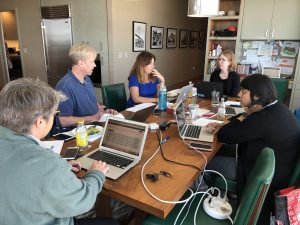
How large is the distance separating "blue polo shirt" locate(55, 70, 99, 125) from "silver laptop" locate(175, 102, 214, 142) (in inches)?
37.2

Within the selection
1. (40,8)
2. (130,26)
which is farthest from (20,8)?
(130,26)

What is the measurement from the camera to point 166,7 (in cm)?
599

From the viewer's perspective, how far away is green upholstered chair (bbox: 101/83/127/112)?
9.34 feet

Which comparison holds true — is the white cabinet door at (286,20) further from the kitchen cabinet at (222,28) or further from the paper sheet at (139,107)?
the paper sheet at (139,107)

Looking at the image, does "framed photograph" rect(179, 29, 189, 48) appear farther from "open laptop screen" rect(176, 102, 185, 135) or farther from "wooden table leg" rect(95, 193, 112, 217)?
"wooden table leg" rect(95, 193, 112, 217)

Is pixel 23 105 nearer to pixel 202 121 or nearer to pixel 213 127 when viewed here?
pixel 213 127

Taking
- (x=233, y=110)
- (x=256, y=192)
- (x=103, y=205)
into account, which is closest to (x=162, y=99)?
(x=233, y=110)

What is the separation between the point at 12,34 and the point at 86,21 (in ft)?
12.1

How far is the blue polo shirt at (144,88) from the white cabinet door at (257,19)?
7.02ft

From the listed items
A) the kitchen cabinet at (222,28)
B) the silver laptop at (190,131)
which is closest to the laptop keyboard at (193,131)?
the silver laptop at (190,131)

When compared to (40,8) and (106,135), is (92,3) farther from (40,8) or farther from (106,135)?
(106,135)

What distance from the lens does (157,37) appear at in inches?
228

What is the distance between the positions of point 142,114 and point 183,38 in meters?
5.36

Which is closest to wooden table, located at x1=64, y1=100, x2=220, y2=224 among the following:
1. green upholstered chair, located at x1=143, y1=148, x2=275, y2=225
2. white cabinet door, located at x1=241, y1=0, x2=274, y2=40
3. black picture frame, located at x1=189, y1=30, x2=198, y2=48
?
green upholstered chair, located at x1=143, y1=148, x2=275, y2=225
